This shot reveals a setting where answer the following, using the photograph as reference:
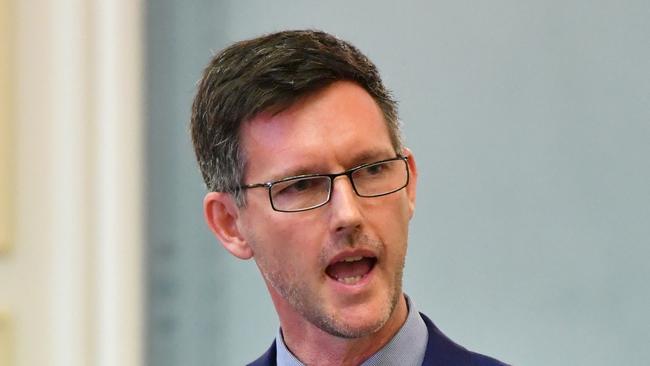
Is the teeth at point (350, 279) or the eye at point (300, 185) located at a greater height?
the eye at point (300, 185)

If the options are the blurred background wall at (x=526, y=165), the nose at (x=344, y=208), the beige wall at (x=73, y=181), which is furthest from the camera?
the beige wall at (x=73, y=181)

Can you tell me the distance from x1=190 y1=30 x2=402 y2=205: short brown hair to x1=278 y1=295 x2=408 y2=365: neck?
20 cm

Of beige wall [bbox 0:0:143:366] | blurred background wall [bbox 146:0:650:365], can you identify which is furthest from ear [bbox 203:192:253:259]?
beige wall [bbox 0:0:143:366]

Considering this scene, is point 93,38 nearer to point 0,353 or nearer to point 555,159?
point 0,353

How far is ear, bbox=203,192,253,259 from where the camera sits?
1331mm

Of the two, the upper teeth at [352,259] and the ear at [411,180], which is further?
the ear at [411,180]

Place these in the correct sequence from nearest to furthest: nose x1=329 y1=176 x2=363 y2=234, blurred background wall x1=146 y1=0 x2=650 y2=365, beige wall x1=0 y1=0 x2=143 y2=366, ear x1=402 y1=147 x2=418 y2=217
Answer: nose x1=329 y1=176 x2=363 y2=234, ear x1=402 y1=147 x2=418 y2=217, blurred background wall x1=146 y1=0 x2=650 y2=365, beige wall x1=0 y1=0 x2=143 y2=366

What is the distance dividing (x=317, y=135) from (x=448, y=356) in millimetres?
348

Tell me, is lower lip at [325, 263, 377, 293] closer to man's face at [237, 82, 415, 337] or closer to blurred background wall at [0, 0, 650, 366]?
man's face at [237, 82, 415, 337]

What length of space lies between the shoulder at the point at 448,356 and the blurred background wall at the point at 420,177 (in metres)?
0.50

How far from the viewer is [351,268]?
1205 mm

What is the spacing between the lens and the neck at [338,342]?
4.14 ft

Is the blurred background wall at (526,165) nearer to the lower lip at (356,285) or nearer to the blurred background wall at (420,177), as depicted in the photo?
the blurred background wall at (420,177)

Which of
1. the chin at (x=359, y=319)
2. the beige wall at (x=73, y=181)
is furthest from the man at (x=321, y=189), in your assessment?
the beige wall at (x=73, y=181)
